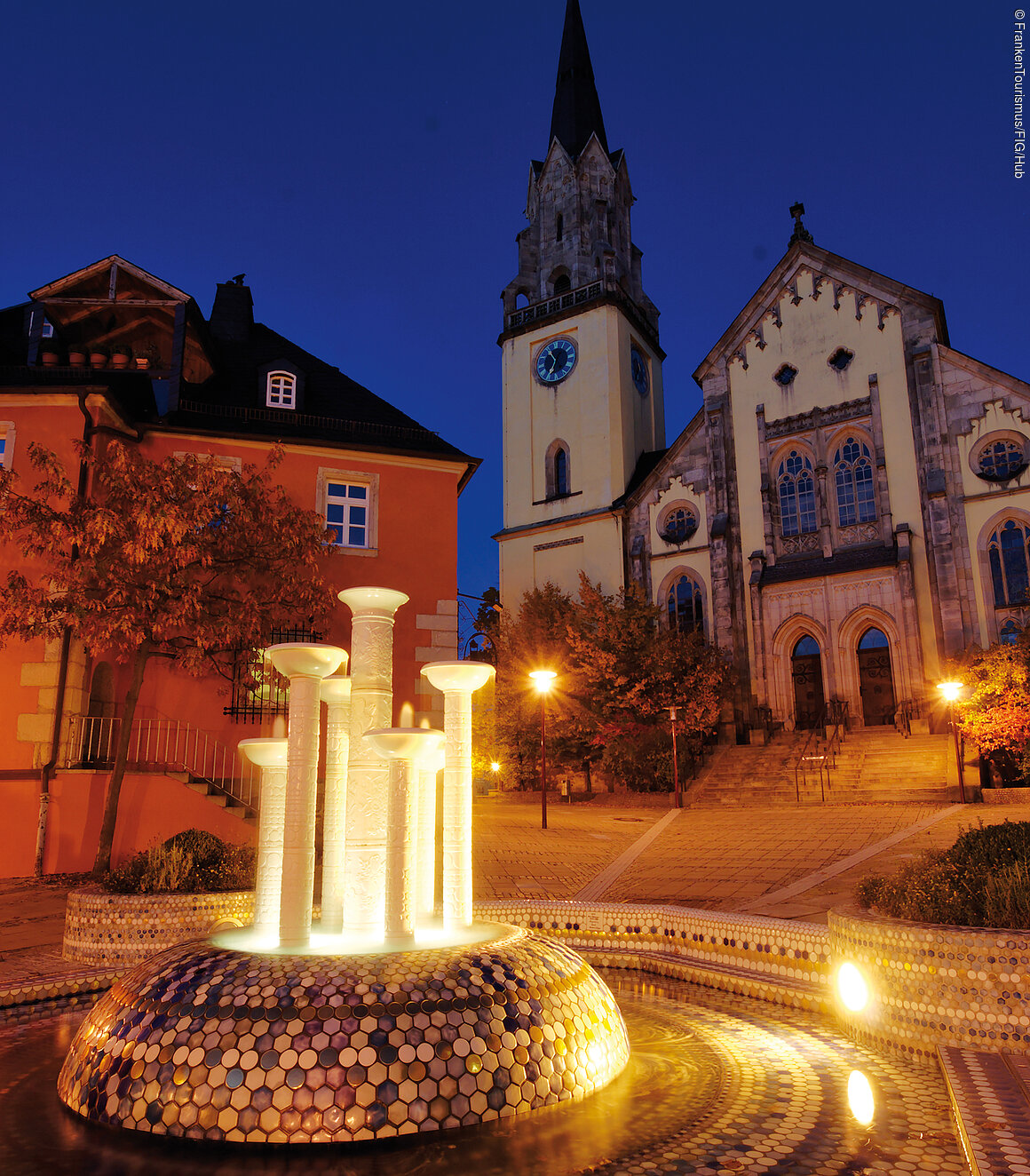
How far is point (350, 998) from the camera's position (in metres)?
4.48

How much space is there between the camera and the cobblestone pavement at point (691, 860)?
10.1 metres

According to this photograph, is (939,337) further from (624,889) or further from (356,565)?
(624,889)

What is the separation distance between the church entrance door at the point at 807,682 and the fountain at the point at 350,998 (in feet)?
93.2

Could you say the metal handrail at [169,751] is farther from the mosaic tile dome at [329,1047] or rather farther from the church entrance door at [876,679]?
the church entrance door at [876,679]

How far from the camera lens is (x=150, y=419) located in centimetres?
1847

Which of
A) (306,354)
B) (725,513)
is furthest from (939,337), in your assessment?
(306,354)

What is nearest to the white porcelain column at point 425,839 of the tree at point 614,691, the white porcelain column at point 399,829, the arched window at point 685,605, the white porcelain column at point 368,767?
the white porcelain column at point 368,767

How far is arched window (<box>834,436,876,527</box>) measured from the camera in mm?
32688

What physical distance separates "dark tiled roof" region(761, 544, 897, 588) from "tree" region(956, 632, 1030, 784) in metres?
→ 7.54

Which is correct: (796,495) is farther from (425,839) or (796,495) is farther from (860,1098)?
(860,1098)

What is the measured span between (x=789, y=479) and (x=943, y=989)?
31.1 metres

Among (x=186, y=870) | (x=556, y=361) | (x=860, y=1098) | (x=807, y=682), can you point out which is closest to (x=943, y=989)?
(x=860, y=1098)

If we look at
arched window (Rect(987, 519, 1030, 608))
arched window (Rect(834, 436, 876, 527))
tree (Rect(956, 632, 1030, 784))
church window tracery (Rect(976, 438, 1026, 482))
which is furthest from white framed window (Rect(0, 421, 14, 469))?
church window tracery (Rect(976, 438, 1026, 482))

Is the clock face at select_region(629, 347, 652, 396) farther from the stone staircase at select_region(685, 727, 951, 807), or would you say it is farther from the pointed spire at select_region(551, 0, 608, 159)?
the stone staircase at select_region(685, 727, 951, 807)
